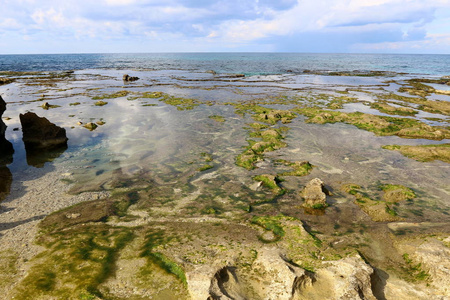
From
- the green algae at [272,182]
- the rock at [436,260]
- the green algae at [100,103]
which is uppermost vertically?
the green algae at [100,103]

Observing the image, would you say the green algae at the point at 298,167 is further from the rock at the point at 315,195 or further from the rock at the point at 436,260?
the rock at the point at 436,260

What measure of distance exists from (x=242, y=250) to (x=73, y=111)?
31.9m

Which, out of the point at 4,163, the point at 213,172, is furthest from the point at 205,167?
the point at 4,163

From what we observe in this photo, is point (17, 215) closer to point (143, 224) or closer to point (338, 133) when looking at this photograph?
point (143, 224)

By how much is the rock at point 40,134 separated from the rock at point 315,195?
19.5m

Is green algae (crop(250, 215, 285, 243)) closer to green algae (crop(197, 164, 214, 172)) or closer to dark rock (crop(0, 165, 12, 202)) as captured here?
green algae (crop(197, 164, 214, 172))

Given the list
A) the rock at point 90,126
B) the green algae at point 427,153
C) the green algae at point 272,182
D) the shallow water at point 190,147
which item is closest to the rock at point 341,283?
the green algae at point 272,182

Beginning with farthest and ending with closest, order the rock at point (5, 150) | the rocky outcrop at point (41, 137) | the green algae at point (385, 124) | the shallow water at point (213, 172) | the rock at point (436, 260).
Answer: the green algae at point (385, 124) < the rocky outcrop at point (41, 137) < the rock at point (5, 150) < the shallow water at point (213, 172) < the rock at point (436, 260)

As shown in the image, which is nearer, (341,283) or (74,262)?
(341,283)

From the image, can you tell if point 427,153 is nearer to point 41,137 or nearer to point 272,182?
point 272,182

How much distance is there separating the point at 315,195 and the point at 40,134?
71.4 ft

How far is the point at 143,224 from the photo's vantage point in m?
10.6

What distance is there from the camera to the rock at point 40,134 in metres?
19.3

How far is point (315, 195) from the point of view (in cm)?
1222
